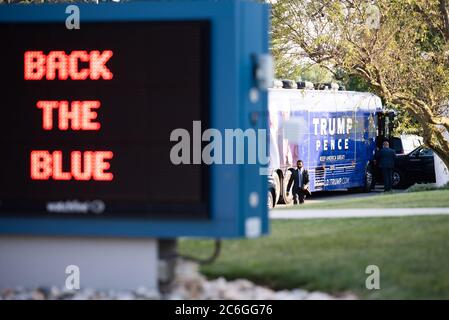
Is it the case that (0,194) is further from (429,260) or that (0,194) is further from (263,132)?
(429,260)

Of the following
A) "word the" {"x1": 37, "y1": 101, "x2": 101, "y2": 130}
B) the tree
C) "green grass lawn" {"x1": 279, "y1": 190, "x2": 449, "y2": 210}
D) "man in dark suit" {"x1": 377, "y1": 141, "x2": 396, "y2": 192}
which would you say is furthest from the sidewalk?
"man in dark suit" {"x1": 377, "y1": 141, "x2": 396, "y2": 192}

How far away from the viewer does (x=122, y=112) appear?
10.4 meters

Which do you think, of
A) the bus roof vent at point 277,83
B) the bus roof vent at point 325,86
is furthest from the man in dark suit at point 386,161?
the bus roof vent at point 277,83

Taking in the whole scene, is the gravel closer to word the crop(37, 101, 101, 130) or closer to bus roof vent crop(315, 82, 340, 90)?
word the crop(37, 101, 101, 130)

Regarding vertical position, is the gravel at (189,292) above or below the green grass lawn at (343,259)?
below

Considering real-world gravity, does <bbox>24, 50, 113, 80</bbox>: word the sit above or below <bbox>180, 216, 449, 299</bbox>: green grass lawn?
above

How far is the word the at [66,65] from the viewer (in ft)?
34.3

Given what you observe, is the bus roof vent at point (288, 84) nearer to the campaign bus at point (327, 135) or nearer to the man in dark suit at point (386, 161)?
the campaign bus at point (327, 135)

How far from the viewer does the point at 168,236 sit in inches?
401

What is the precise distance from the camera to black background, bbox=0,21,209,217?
10.1m

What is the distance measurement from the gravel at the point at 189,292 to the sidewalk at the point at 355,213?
268 cm

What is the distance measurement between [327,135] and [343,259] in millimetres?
26037

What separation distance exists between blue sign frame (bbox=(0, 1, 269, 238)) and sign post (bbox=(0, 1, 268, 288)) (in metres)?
0.01

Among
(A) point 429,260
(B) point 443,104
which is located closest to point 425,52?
(B) point 443,104
